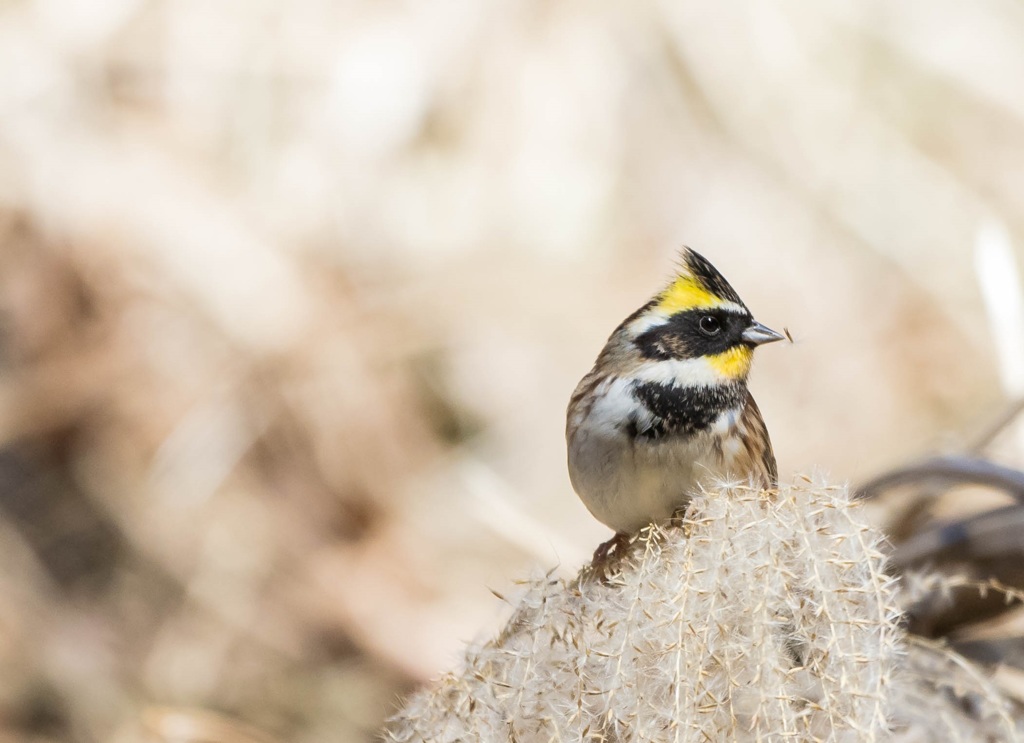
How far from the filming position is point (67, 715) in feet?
13.7

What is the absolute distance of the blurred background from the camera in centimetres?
426

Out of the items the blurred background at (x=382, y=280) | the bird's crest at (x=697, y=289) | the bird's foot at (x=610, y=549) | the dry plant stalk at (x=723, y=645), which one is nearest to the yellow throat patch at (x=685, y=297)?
the bird's crest at (x=697, y=289)

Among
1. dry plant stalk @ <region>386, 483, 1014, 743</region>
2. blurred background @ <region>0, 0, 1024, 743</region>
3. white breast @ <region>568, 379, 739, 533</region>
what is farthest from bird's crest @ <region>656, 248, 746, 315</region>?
blurred background @ <region>0, 0, 1024, 743</region>

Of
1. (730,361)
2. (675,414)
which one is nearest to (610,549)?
(675,414)

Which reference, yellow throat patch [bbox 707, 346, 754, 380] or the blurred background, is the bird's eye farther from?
the blurred background

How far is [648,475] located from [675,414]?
0.12 m

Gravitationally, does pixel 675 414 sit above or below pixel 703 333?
below

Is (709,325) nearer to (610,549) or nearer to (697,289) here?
(697,289)

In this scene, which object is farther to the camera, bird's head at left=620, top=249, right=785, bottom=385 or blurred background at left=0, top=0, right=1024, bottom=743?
blurred background at left=0, top=0, right=1024, bottom=743

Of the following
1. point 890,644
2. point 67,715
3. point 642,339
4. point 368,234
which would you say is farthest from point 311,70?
point 890,644

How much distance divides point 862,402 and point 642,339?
129 inches

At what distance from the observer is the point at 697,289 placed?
2.04 m

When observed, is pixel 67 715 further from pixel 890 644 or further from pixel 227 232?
pixel 890 644

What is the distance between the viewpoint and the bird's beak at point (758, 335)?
76.9 inches
